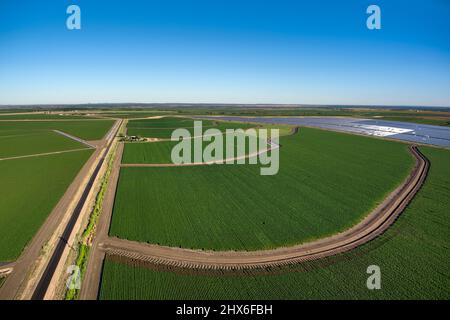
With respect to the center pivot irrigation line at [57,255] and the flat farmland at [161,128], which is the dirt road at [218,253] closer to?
the center pivot irrigation line at [57,255]

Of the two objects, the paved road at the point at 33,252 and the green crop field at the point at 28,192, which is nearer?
the paved road at the point at 33,252

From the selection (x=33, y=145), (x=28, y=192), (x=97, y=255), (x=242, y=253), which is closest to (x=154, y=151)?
(x=28, y=192)

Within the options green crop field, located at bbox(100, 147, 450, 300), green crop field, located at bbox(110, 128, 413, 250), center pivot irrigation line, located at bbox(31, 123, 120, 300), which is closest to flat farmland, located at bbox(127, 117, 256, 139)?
green crop field, located at bbox(110, 128, 413, 250)

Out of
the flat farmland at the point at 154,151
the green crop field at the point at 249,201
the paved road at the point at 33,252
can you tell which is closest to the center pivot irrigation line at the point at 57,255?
the paved road at the point at 33,252
